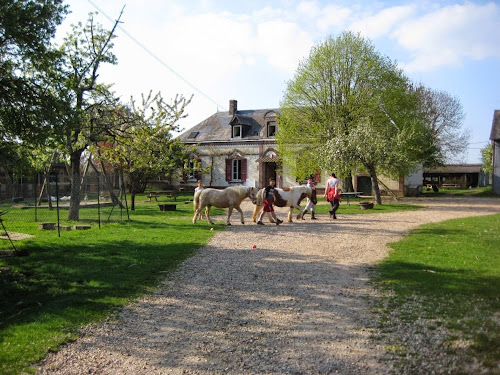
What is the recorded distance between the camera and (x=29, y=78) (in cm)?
1005

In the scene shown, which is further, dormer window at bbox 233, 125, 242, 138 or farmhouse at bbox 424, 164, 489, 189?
farmhouse at bbox 424, 164, 489, 189

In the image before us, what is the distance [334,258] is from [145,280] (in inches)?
172

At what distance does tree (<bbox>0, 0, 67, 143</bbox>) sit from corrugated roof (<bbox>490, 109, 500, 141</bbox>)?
131 ft

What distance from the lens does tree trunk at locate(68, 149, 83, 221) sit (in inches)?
661

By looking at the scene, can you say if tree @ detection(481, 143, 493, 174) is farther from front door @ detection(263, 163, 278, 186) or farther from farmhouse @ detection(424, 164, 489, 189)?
front door @ detection(263, 163, 278, 186)

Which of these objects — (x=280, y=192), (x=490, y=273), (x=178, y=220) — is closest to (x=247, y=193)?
(x=280, y=192)

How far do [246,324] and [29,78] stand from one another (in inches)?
301

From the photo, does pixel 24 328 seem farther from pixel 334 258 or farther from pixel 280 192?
pixel 280 192

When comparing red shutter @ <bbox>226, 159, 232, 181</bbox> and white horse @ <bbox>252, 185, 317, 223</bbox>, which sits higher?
red shutter @ <bbox>226, 159, 232, 181</bbox>

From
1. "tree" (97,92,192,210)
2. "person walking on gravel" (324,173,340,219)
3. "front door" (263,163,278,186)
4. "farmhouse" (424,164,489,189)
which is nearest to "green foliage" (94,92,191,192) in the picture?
"tree" (97,92,192,210)

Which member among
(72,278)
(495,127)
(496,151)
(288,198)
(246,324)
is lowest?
(246,324)

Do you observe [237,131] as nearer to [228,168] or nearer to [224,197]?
[228,168]

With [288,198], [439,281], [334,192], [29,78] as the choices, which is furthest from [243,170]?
[439,281]

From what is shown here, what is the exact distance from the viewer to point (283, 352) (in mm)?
5102
